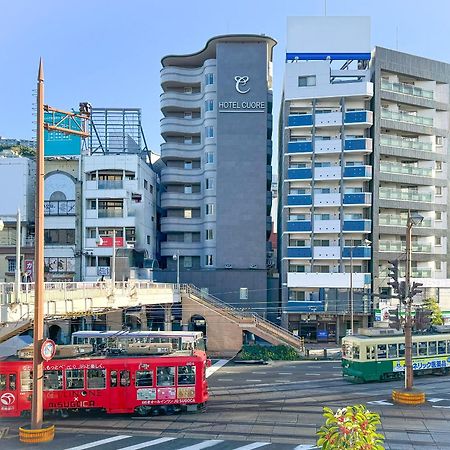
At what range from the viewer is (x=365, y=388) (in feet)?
109

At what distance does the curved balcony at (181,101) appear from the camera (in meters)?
66.1

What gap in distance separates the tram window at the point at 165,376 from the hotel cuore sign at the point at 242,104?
3953 cm

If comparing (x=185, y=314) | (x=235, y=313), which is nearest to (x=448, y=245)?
(x=235, y=313)

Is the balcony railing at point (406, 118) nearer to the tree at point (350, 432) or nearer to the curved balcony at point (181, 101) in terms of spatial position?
the curved balcony at point (181, 101)

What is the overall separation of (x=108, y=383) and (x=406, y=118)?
45.2 m

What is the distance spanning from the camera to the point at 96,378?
26016 mm

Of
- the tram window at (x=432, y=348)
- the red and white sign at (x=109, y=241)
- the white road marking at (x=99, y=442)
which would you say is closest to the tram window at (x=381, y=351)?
the tram window at (x=432, y=348)

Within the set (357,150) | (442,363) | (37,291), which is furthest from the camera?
(357,150)

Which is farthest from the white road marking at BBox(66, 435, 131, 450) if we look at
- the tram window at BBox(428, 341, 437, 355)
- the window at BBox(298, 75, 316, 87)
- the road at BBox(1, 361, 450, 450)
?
the window at BBox(298, 75, 316, 87)

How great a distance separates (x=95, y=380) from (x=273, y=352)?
2364 cm

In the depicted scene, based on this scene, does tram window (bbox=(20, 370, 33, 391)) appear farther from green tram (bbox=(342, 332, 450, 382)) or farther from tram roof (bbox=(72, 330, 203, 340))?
green tram (bbox=(342, 332, 450, 382))

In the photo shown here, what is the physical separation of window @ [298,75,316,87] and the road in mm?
33099

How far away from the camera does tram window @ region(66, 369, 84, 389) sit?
25906 millimetres

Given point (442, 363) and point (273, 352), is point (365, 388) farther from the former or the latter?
point (273, 352)
